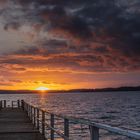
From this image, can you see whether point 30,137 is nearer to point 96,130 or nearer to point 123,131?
point 96,130

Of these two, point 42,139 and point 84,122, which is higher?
point 84,122

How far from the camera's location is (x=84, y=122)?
6.68 metres

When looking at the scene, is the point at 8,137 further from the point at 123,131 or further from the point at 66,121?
the point at 123,131

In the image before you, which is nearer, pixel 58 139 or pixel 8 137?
pixel 8 137

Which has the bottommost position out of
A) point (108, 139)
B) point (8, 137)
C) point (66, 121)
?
point (108, 139)

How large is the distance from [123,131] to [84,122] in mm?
2234

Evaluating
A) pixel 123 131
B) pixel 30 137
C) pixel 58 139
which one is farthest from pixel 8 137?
pixel 58 139

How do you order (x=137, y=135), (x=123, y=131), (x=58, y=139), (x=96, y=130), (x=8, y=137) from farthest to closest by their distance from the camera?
(x=58, y=139) → (x=8, y=137) → (x=96, y=130) → (x=123, y=131) → (x=137, y=135)

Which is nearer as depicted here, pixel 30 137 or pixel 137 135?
pixel 137 135

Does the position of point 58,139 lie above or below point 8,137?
below

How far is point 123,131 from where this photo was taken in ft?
14.7

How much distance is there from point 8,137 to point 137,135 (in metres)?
11.4

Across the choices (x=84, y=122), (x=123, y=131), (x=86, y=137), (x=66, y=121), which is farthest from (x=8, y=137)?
(x=86, y=137)

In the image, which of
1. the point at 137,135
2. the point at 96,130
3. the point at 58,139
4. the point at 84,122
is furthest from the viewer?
the point at 58,139
